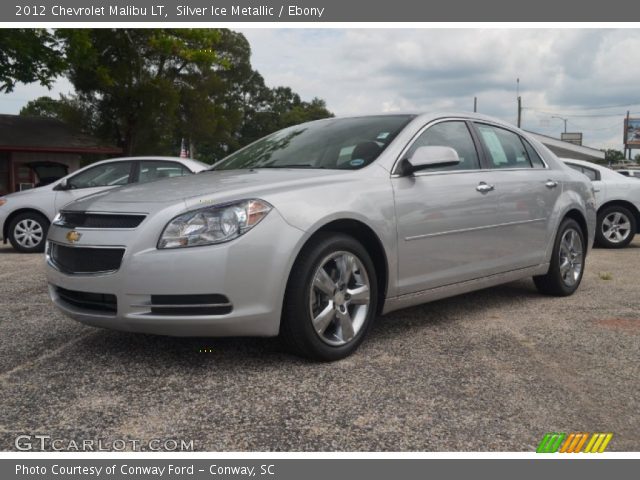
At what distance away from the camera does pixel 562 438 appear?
2770 mm

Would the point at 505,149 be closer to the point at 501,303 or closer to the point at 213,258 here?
the point at 501,303

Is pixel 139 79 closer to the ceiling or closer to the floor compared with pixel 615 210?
closer to the ceiling

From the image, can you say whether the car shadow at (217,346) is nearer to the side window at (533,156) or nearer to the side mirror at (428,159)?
the side mirror at (428,159)

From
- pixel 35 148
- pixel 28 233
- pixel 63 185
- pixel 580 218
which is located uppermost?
pixel 35 148

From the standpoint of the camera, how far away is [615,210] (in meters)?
10.5

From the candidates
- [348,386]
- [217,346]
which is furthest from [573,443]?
[217,346]

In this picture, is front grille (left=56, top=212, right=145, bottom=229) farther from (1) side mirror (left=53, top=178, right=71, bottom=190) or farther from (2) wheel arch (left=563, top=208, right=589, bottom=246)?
(1) side mirror (left=53, top=178, right=71, bottom=190)

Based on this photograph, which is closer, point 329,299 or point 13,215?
point 329,299

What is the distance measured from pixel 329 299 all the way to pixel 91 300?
131 cm

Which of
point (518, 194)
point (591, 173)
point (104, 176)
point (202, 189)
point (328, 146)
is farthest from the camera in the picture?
point (591, 173)

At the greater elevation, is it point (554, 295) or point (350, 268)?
point (350, 268)

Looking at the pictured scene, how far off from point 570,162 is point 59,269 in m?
8.36

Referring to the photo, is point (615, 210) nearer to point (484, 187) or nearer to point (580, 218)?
point (580, 218)

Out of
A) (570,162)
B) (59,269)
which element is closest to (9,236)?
(59,269)
